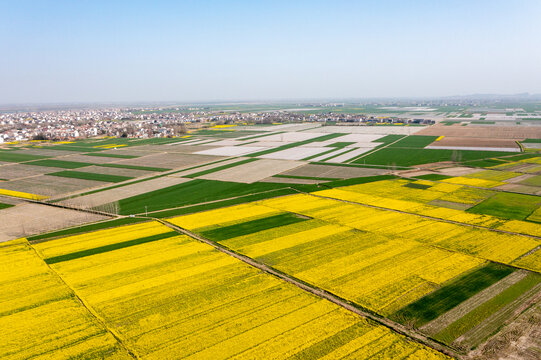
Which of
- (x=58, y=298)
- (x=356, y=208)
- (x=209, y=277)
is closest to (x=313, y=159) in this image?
(x=356, y=208)

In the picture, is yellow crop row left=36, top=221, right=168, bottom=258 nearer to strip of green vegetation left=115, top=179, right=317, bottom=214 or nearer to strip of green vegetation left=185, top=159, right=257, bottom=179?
strip of green vegetation left=115, top=179, right=317, bottom=214

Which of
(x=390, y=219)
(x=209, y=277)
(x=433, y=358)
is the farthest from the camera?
(x=390, y=219)

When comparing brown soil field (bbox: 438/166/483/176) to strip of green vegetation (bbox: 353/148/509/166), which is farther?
strip of green vegetation (bbox: 353/148/509/166)

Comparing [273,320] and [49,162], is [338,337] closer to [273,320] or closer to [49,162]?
[273,320]

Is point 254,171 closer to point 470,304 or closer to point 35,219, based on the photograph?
point 35,219

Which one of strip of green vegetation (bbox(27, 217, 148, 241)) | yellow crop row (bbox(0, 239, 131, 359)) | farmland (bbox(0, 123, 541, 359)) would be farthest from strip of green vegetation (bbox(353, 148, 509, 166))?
yellow crop row (bbox(0, 239, 131, 359))

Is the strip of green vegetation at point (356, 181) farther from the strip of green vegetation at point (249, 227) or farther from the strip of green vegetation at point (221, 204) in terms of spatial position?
the strip of green vegetation at point (249, 227)
